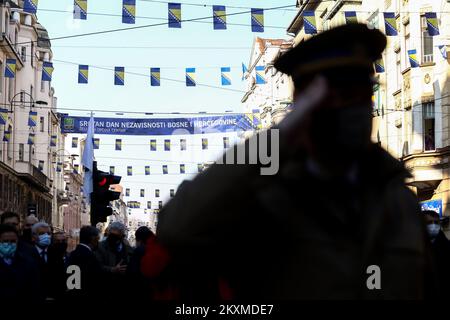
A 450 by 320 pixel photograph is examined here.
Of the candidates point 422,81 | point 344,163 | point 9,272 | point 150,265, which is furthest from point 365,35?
point 422,81

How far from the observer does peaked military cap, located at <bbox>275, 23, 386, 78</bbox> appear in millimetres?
1689

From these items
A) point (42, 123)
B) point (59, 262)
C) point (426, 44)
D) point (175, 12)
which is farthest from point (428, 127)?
point (42, 123)

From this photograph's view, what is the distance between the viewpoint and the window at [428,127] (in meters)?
30.0

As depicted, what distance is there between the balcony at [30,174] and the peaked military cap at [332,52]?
178 feet

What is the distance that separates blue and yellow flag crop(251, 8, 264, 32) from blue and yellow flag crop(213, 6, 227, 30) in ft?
2.89

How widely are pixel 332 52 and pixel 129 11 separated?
19402 millimetres

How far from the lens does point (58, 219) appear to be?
266ft

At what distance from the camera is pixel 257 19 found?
21.9 meters

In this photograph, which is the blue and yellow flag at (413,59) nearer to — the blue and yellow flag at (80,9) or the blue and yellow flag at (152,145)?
the blue and yellow flag at (80,9)

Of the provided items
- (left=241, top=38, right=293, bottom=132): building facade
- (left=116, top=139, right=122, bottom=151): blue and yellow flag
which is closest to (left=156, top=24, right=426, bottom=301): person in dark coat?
(left=116, top=139, right=122, bottom=151): blue and yellow flag

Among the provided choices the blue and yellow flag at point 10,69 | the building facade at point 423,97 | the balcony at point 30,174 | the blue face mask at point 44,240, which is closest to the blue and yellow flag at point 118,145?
the blue and yellow flag at point 10,69

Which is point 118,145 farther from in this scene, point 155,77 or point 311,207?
point 311,207

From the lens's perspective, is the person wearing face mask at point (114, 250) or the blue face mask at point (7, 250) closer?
the blue face mask at point (7, 250)

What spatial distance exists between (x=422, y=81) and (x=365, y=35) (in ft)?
95.8
